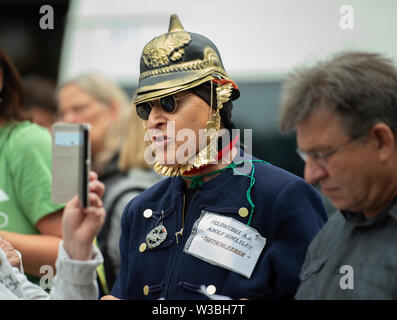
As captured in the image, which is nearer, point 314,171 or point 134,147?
point 314,171

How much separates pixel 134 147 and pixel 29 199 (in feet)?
4.82

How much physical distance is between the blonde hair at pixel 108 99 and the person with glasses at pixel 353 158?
2.82 m

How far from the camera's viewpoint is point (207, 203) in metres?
2.51

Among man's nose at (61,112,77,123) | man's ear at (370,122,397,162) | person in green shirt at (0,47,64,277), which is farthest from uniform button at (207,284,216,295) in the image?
man's nose at (61,112,77,123)

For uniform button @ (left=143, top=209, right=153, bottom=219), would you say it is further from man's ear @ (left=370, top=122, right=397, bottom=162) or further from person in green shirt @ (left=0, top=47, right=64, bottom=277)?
man's ear @ (left=370, top=122, right=397, bottom=162)

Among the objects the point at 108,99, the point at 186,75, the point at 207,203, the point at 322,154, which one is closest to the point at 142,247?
the point at 207,203

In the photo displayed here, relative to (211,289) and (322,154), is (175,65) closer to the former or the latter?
(322,154)

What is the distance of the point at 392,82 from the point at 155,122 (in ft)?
2.88

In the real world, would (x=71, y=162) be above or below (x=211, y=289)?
above

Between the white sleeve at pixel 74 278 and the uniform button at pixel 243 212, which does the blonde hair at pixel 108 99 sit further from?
the white sleeve at pixel 74 278

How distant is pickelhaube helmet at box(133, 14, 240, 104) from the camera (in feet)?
7.84

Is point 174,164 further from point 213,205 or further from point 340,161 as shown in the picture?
point 340,161

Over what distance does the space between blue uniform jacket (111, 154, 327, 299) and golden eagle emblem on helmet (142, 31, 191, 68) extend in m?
0.50

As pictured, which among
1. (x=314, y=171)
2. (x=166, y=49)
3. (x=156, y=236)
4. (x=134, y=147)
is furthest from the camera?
(x=134, y=147)
